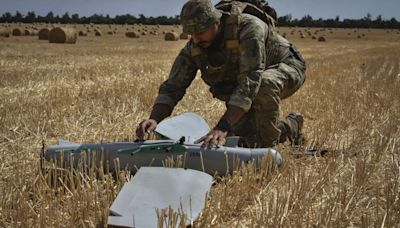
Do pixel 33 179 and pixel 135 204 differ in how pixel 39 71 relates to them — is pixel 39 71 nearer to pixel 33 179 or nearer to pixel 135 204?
pixel 33 179

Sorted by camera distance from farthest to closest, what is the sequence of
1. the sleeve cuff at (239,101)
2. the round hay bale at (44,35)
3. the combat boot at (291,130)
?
the round hay bale at (44,35)
the combat boot at (291,130)
the sleeve cuff at (239,101)

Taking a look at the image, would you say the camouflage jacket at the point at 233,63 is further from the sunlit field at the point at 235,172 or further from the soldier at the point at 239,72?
the sunlit field at the point at 235,172

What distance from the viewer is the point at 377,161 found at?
3.07m

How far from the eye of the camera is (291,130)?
3.91 meters

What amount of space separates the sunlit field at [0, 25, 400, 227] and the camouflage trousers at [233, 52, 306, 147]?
0.19 m

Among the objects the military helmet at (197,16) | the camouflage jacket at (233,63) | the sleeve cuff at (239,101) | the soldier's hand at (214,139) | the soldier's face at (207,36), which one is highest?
the military helmet at (197,16)

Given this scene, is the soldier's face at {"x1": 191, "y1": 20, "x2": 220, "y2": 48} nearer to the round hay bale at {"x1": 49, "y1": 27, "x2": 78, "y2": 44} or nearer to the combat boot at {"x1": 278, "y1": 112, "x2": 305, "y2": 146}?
the combat boot at {"x1": 278, "y1": 112, "x2": 305, "y2": 146}

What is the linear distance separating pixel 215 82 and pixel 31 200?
1821 mm

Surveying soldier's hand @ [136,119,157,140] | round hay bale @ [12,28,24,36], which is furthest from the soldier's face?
round hay bale @ [12,28,24,36]

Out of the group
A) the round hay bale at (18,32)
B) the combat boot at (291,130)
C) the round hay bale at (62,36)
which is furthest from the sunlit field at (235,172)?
the round hay bale at (18,32)

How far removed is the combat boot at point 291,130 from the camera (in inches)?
153

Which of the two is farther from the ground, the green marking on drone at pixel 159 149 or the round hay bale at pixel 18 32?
the round hay bale at pixel 18 32

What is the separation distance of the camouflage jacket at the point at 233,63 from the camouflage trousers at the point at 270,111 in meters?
0.15

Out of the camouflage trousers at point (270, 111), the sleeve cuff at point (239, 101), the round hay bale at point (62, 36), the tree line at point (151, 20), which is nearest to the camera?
the sleeve cuff at point (239, 101)
